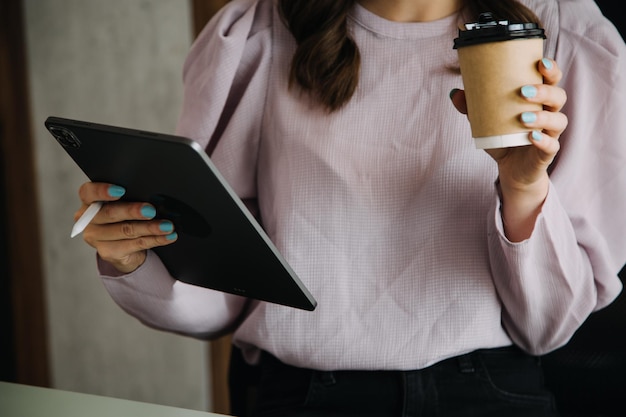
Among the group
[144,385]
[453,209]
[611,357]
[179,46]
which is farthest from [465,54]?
[144,385]

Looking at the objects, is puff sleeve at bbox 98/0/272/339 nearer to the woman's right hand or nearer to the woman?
the woman

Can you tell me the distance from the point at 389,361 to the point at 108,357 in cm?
168

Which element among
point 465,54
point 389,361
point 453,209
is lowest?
point 389,361

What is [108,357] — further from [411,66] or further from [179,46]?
[411,66]

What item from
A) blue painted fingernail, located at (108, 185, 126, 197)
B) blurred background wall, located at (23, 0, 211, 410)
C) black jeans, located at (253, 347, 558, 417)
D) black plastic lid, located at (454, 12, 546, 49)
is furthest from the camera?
blurred background wall, located at (23, 0, 211, 410)

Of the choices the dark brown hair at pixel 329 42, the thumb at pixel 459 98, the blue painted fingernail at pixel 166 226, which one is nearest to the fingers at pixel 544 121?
the thumb at pixel 459 98

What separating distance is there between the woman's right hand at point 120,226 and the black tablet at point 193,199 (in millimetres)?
12

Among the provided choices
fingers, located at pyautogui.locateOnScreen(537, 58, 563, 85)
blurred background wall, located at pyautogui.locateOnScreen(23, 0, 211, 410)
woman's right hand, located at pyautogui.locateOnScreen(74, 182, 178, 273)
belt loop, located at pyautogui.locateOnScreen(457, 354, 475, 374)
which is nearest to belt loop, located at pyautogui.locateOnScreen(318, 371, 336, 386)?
belt loop, located at pyautogui.locateOnScreen(457, 354, 475, 374)

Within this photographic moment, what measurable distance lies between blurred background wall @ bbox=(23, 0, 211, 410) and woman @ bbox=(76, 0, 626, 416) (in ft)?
3.95

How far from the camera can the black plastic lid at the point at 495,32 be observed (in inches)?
32.8

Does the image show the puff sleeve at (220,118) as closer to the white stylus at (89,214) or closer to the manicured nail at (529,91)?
the white stylus at (89,214)

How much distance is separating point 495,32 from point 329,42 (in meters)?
0.41

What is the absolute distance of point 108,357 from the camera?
2568 mm

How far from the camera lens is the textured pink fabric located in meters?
1.11
